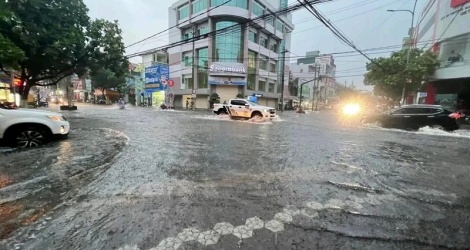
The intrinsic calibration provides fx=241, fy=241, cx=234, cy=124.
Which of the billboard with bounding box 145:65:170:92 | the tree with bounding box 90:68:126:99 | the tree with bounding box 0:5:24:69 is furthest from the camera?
the tree with bounding box 90:68:126:99

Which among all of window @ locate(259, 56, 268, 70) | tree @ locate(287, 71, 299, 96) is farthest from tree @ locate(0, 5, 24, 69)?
tree @ locate(287, 71, 299, 96)

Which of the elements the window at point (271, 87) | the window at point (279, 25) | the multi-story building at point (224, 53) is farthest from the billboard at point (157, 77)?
the window at point (279, 25)

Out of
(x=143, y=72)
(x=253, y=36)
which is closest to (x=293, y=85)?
(x=253, y=36)

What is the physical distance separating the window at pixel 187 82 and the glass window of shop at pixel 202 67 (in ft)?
6.63

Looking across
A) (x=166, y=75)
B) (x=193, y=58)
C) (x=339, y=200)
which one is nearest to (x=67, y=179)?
(x=339, y=200)

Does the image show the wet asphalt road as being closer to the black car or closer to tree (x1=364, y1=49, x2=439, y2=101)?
the black car

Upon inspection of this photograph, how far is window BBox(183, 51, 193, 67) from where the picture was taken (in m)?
41.3

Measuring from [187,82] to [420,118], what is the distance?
3523 centimetres

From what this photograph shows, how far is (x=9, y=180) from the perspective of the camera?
14.0 feet

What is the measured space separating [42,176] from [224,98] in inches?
1368

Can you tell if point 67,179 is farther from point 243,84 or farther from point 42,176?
point 243,84

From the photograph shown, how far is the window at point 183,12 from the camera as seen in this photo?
41.7 metres

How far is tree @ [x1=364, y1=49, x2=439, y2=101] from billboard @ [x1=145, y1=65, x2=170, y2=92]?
26.0 meters

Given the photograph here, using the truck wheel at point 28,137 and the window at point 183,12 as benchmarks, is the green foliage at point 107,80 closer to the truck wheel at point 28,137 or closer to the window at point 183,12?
the window at point 183,12
